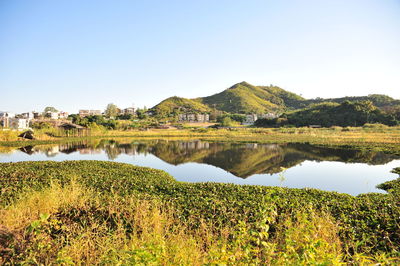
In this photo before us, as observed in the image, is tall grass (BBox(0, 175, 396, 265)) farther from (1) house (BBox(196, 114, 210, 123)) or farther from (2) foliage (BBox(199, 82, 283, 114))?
(2) foliage (BBox(199, 82, 283, 114))

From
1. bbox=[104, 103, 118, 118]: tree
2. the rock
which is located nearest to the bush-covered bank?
the rock

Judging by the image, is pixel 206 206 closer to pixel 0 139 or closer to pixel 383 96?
pixel 0 139

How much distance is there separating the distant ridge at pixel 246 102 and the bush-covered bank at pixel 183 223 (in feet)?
408

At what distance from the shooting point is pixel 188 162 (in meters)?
21.4

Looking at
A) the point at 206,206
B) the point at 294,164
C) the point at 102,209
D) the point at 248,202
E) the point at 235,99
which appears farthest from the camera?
the point at 235,99

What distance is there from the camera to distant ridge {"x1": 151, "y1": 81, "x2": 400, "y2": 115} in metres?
142

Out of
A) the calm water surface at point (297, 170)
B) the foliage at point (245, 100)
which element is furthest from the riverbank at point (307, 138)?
the foliage at point (245, 100)

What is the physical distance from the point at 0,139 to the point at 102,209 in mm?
39231

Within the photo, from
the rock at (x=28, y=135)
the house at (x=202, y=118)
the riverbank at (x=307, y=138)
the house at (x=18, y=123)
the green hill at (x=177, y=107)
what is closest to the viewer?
the riverbank at (x=307, y=138)

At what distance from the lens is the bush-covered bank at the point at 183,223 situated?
3.76 metres

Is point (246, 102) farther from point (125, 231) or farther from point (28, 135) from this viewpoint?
point (125, 231)

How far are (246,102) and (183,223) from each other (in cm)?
15352

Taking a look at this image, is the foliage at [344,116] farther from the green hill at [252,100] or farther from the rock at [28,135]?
the rock at [28,135]

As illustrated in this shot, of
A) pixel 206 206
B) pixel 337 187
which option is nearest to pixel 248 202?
pixel 206 206
